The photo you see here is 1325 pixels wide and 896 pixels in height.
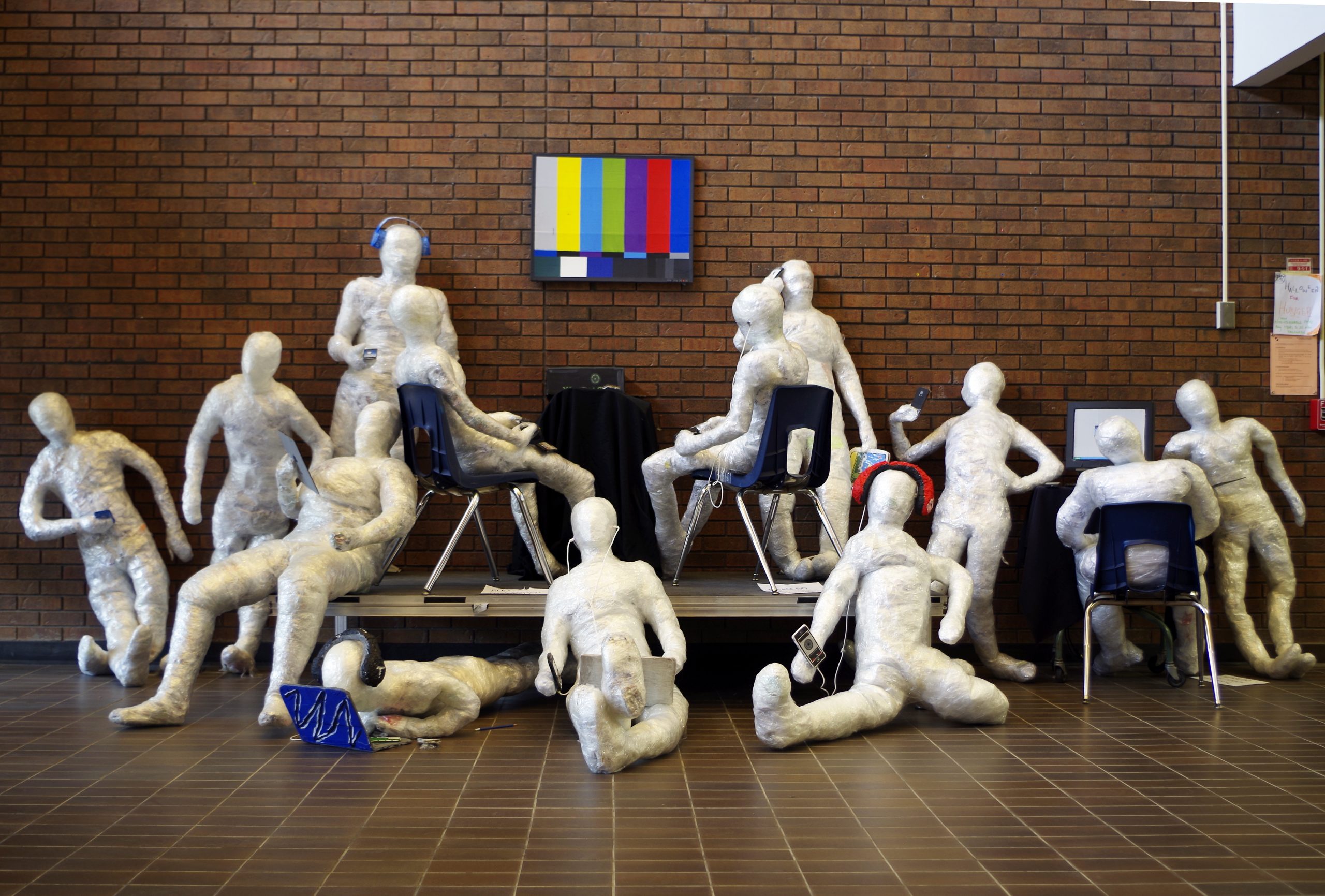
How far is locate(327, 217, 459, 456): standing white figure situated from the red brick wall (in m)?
0.42

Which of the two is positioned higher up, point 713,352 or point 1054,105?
point 1054,105

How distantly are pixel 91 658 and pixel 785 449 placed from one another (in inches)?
146

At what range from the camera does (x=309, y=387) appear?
6441 millimetres

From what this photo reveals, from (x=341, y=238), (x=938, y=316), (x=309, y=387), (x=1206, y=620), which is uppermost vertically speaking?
(x=341, y=238)

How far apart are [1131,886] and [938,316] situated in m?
4.32

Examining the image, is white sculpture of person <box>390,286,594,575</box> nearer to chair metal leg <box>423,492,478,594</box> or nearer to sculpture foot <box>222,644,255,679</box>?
chair metal leg <box>423,492,478,594</box>

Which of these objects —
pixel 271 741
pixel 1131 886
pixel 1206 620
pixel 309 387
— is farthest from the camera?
pixel 309 387

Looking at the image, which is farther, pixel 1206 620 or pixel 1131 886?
pixel 1206 620

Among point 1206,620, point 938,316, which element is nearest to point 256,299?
point 938,316

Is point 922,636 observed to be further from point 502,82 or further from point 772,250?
point 502,82

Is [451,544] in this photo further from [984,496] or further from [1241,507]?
[1241,507]

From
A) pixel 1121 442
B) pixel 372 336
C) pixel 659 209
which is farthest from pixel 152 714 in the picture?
pixel 1121 442

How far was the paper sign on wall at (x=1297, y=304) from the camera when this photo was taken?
22.0 ft

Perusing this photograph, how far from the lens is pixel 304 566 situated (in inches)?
185
